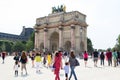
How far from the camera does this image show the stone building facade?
161ft

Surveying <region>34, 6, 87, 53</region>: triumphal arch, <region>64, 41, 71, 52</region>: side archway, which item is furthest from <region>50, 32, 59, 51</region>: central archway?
<region>64, 41, 71, 52</region>: side archway

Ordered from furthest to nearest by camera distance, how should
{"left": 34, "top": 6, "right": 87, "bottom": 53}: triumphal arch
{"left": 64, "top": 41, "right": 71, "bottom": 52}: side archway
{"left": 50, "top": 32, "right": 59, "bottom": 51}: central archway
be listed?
{"left": 50, "top": 32, "right": 59, "bottom": 51}: central archway, {"left": 64, "top": 41, "right": 71, "bottom": 52}: side archway, {"left": 34, "top": 6, "right": 87, "bottom": 53}: triumphal arch

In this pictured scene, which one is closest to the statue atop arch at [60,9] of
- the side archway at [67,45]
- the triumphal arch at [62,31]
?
the triumphal arch at [62,31]

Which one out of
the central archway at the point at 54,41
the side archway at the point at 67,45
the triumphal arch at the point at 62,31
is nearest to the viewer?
the triumphal arch at the point at 62,31

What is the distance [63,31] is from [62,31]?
0.71ft

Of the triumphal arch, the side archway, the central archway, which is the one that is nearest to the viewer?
the triumphal arch

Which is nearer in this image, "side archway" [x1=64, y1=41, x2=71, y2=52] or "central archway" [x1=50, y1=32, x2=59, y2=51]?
"side archway" [x1=64, y1=41, x2=71, y2=52]

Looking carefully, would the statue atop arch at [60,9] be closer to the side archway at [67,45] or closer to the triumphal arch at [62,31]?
the triumphal arch at [62,31]

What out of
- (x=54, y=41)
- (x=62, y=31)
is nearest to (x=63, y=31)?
(x=62, y=31)

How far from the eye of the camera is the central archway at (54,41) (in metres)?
53.8

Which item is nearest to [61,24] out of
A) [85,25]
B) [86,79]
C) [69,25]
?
[69,25]

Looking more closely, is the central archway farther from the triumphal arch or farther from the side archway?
the side archway

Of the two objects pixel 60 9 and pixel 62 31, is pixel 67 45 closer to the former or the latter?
pixel 62 31

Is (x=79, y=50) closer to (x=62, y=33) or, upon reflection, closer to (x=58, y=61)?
(x=62, y=33)
